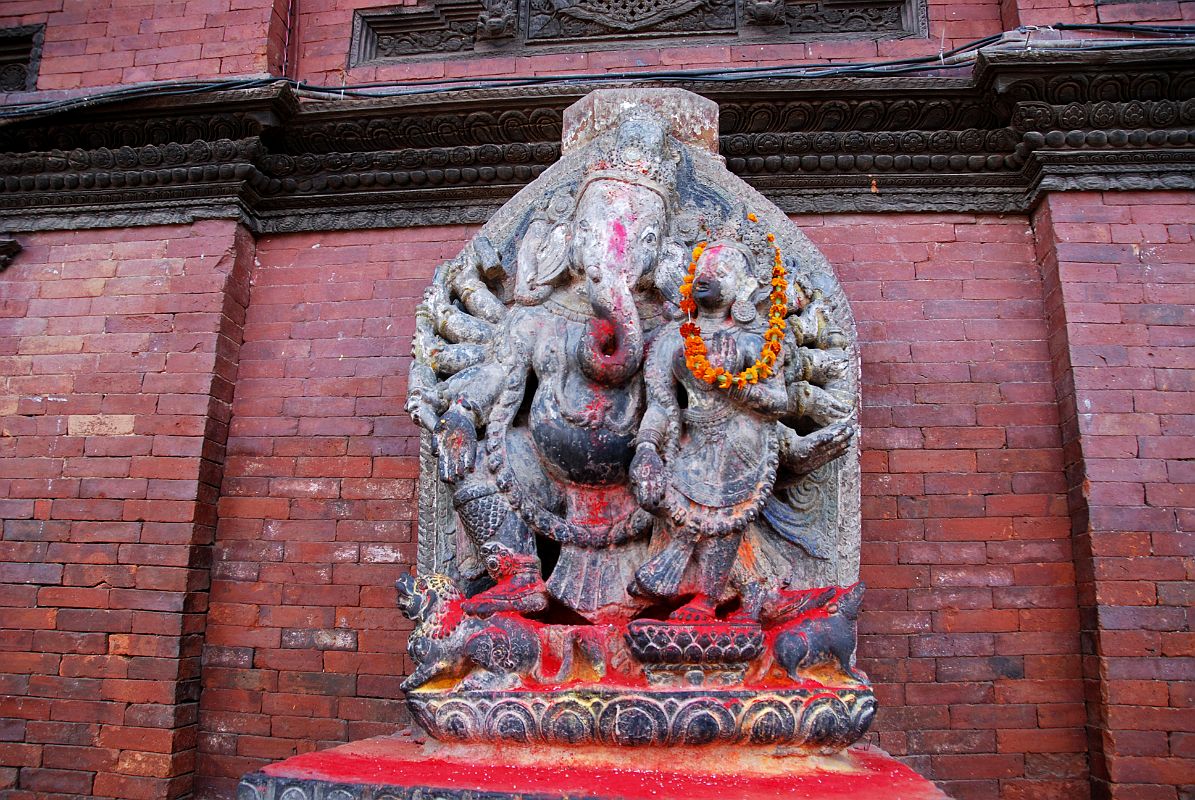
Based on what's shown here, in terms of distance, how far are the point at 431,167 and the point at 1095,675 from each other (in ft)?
15.4

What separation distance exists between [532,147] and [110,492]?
3214 millimetres

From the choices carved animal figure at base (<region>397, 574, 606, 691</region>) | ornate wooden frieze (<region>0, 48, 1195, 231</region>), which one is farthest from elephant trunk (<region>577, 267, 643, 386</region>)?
ornate wooden frieze (<region>0, 48, 1195, 231</region>)

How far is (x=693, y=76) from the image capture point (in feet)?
16.9

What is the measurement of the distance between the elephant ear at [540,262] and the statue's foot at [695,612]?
143 centimetres

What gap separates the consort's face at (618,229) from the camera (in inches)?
133

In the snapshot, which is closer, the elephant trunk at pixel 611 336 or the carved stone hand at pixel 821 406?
the elephant trunk at pixel 611 336

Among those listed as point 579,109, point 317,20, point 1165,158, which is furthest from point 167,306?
point 1165,158

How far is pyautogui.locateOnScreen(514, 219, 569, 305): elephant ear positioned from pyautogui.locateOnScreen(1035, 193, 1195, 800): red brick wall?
111 inches

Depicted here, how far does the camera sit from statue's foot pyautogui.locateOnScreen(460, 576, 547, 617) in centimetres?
300

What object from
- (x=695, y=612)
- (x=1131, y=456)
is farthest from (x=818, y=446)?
(x=1131, y=456)

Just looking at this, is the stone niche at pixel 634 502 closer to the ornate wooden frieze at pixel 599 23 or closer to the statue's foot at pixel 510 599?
the statue's foot at pixel 510 599

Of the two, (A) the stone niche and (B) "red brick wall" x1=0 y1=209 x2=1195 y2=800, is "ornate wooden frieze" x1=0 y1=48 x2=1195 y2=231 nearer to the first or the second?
(B) "red brick wall" x1=0 y1=209 x2=1195 y2=800

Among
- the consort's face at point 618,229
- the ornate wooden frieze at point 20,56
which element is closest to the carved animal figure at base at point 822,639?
the consort's face at point 618,229

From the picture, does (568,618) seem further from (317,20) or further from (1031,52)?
(317,20)
